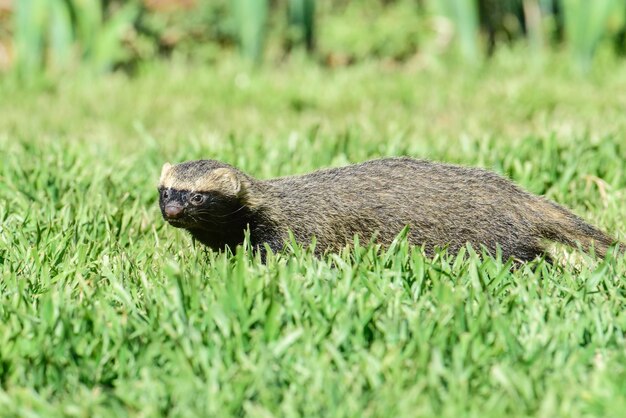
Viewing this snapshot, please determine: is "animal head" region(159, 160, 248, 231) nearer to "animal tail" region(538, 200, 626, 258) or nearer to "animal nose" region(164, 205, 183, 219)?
"animal nose" region(164, 205, 183, 219)

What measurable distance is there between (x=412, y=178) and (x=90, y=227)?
55.1 inches

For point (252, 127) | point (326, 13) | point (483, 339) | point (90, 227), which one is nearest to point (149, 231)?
point (90, 227)

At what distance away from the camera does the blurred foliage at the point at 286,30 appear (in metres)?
8.86

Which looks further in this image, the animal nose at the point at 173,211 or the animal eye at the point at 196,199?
the animal eye at the point at 196,199

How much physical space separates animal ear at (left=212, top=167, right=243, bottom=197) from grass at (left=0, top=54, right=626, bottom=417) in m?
0.28

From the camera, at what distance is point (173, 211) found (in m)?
4.02

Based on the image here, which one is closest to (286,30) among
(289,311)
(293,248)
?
(293,248)

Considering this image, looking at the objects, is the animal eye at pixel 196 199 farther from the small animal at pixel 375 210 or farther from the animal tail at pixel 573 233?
the animal tail at pixel 573 233

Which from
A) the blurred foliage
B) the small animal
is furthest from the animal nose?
the blurred foliage

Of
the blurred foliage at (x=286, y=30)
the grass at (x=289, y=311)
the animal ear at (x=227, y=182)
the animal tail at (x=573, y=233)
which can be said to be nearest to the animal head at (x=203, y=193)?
the animal ear at (x=227, y=182)

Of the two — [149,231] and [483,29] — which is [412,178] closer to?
[149,231]

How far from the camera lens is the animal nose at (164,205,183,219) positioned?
4.02 meters

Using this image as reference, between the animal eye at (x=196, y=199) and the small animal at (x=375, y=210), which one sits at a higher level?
the animal eye at (x=196, y=199)

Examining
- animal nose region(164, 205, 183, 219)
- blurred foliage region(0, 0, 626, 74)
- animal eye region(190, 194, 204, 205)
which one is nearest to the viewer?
animal nose region(164, 205, 183, 219)
